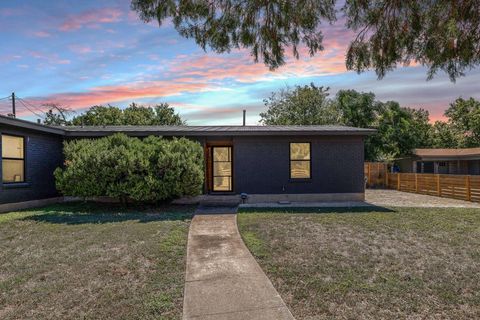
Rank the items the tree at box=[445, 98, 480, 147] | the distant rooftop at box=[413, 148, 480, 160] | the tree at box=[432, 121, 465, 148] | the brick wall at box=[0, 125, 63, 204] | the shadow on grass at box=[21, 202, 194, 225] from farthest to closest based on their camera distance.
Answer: the tree at box=[432, 121, 465, 148]
the tree at box=[445, 98, 480, 147]
the distant rooftop at box=[413, 148, 480, 160]
the brick wall at box=[0, 125, 63, 204]
the shadow on grass at box=[21, 202, 194, 225]

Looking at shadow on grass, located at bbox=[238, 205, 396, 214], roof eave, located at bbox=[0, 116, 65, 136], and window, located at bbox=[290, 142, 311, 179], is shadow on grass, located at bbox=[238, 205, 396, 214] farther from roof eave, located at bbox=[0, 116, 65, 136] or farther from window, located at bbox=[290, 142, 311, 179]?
A: roof eave, located at bbox=[0, 116, 65, 136]

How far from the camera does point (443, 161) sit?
97.8ft

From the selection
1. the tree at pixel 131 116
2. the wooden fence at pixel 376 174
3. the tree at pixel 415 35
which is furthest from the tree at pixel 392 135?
the tree at pixel 415 35

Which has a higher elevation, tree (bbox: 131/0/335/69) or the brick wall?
tree (bbox: 131/0/335/69)

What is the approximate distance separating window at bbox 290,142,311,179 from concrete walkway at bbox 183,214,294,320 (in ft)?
22.5

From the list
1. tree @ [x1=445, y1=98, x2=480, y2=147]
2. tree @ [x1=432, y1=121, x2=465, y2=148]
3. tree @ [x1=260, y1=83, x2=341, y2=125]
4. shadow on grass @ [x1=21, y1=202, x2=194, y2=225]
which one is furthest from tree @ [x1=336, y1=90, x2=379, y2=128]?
shadow on grass @ [x1=21, y1=202, x2=194, y2=225]

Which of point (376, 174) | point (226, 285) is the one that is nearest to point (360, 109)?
point (376, 174)

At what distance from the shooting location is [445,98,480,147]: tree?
37688 millimetres

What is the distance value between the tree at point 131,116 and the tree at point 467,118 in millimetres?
34952

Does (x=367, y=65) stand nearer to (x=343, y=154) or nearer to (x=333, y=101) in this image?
(x=343, y=154)

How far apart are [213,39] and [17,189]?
33.6 feet

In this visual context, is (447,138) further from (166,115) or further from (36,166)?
(36,166)

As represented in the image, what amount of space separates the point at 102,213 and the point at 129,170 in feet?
5.46

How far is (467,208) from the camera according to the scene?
11648 mm
